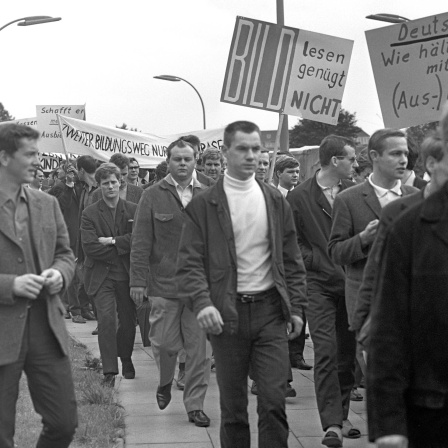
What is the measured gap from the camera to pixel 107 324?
32.3 feet

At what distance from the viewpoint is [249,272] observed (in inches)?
236

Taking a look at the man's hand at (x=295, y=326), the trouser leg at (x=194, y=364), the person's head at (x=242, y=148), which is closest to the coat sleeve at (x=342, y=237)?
the man's hand at (x=295, y=326)

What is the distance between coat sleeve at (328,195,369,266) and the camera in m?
6.50

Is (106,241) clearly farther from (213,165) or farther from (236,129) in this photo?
(236,129)

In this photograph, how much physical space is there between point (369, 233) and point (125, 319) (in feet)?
13.9

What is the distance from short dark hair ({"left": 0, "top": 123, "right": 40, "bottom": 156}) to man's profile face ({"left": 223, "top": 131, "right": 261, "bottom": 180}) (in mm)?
1229

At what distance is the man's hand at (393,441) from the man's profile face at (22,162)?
280cm

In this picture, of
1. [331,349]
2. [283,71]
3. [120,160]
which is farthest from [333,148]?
[120,160]

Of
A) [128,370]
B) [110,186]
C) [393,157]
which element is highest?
[393,157]

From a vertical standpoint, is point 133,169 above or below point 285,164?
below

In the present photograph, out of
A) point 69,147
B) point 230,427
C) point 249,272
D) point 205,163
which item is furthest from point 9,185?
point 69,147

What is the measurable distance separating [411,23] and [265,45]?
1.63 m

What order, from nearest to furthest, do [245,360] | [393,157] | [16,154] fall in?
[16,154], [245,360], [393,157]

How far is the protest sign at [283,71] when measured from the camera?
12.2 m
